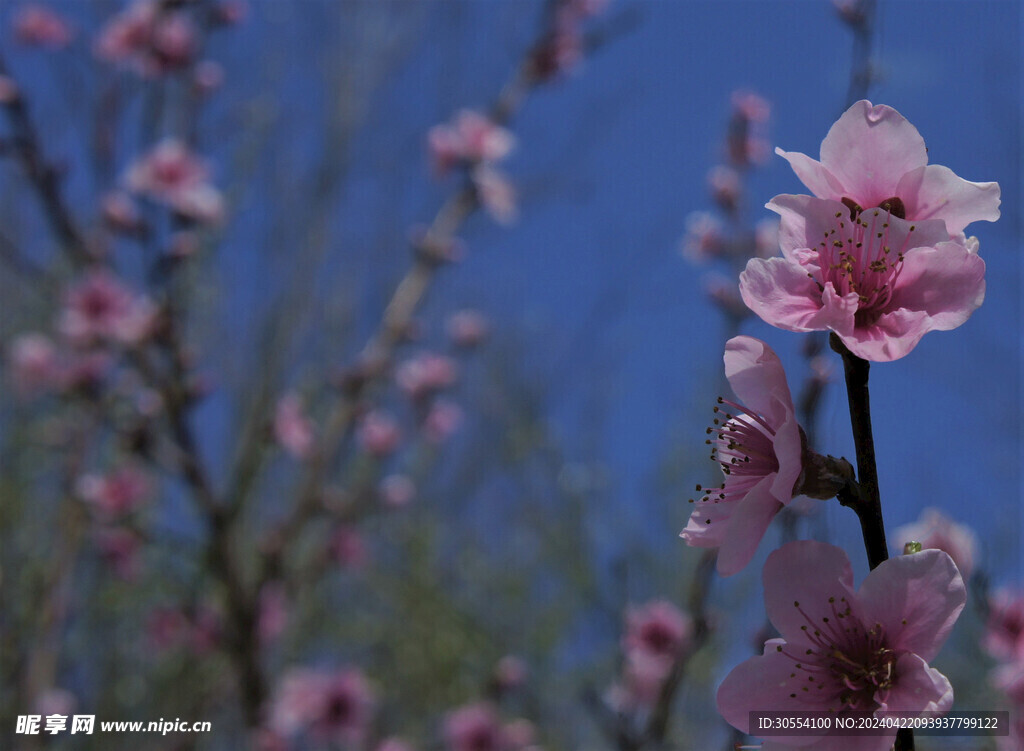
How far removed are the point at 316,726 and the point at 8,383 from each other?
2.83 meters

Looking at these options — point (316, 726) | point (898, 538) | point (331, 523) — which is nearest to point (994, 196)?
point (898, 538)

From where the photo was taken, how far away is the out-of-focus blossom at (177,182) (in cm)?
279

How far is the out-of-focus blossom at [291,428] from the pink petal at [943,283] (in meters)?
2.46

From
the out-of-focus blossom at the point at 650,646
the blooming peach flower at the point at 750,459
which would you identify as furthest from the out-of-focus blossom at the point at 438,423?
the blooming peach flower at the point at 750,459

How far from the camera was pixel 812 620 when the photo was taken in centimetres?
71

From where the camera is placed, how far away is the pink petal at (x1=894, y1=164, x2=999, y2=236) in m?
0.74

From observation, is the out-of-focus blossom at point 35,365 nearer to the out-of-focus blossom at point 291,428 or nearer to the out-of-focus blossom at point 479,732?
the out-of-focus blossom at point 291,428

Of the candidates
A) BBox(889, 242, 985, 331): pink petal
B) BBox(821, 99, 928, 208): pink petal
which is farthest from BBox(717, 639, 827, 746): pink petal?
BBox(821, 99, 928, 208): pink petal

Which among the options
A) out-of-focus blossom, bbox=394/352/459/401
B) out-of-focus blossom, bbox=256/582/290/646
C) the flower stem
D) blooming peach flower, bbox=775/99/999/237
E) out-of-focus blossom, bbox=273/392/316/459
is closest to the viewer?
the flower stem

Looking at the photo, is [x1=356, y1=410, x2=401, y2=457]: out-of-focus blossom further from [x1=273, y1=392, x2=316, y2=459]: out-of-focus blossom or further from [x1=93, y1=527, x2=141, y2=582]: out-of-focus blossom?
[x1=93, y1=527, x2=141, y2=582]: out-of-focus blossom

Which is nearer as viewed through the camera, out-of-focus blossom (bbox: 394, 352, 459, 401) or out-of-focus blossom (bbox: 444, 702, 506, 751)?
out-of-focus blossom (bbox: 444, 702, 506, 751)

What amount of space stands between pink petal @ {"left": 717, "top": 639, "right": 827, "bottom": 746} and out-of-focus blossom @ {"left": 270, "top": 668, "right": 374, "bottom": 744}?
2653 mm

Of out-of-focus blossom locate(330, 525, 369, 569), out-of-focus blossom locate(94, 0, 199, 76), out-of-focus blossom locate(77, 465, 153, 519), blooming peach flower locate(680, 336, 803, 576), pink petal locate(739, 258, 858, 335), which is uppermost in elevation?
out-of-focus blossom locate(94, 0, 199, 76)

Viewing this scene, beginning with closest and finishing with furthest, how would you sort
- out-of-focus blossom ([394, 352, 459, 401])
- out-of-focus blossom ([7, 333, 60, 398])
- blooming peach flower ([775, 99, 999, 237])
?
blooming peach flower ([775, 99, 999, 237]) < out-of-focus blossom ([7, 333, 60, 398]) < out-of-focus blossom ([394, 352, 459, 401])
